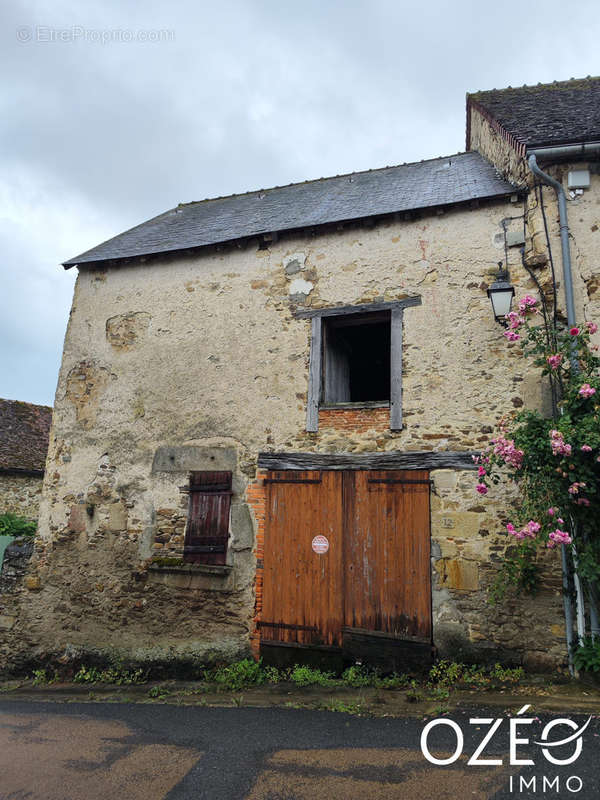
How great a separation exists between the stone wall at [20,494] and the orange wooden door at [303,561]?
9623mm

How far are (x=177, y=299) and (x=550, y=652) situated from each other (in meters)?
5.98

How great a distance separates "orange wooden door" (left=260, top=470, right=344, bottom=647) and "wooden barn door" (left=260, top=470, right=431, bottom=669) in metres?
0.01

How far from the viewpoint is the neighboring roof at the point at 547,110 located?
5.71 m

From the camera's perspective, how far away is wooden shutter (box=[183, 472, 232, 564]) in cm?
605

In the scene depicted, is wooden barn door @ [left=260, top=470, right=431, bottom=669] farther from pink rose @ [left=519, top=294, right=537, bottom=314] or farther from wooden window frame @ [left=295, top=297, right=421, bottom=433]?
pink rose @ [left=519, top=294, right=537, bottom=314]

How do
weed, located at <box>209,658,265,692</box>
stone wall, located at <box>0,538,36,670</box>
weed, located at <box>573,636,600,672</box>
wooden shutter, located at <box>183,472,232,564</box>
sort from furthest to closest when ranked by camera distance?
stone wall, located at <box>0,538,36,670</box> < wooden shutter, located at <box>183,472,232,564</box> < weed, located at <box>209,658,265,692</box> < weed, located at <box>573,636,600,672</box>

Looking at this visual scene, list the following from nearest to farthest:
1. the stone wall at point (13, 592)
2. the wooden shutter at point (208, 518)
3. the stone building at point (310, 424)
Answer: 1. the stone building at point (310, 424)
2. the wooden shutter at point (208, 518)
3. the stone wall at point (13, 592)

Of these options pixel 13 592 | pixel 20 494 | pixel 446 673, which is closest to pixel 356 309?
pixel 446 673

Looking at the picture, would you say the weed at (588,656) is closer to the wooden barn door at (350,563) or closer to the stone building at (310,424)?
the stone building at (310,424)

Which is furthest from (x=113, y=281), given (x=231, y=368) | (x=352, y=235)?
(x=352, y=235)

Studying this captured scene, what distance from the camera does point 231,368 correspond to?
6543 mm

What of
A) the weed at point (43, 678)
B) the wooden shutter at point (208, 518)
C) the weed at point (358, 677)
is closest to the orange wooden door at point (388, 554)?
the weed at point (358, 677)

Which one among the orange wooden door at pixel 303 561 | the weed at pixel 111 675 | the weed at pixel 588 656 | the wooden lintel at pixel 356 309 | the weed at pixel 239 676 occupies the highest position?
the wooden lintel at pixel 356 309

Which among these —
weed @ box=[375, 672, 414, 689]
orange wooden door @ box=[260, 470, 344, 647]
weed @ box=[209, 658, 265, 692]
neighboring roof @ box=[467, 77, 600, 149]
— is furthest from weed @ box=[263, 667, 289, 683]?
neighboring roof @ box=[467, 77, 600, 149]
